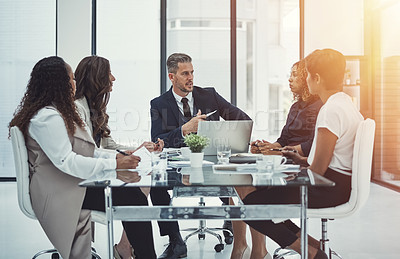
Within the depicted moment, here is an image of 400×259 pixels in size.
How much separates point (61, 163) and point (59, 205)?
0.22 m

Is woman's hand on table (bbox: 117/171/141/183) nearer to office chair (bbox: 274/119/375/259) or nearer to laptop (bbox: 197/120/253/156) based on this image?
laptop (bbox: 197/120/253/156)

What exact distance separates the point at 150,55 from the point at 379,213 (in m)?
3.64

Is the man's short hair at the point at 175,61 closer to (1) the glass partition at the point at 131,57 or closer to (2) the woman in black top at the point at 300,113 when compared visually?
(2) the woman in black top at the point at 300,113

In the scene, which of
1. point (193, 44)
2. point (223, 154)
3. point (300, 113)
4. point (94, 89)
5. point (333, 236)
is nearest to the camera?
point (223, 154)

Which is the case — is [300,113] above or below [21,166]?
above

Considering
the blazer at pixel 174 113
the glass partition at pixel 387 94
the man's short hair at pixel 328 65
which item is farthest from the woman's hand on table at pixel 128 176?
the glass partition at pixel 387 94

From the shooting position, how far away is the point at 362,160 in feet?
7.62

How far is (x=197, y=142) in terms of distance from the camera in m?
2.41

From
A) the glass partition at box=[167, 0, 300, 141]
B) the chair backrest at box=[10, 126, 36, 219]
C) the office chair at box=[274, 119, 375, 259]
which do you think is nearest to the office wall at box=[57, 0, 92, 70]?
the glass partition at box=[167, 0, 300, 141]

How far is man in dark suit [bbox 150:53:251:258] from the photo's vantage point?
3430 millimetres

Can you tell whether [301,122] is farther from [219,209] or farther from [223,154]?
[219,209]

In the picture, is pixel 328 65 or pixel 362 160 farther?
pixel 328 65

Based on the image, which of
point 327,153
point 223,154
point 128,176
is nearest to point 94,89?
point 223,154

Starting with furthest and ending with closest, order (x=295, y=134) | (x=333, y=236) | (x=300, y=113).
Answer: (x=333, y=236)
(x=295, y=134)
(x=300, y=113)
